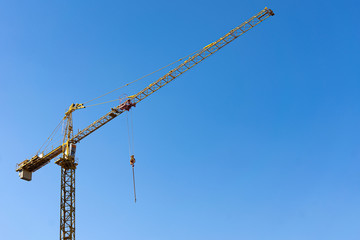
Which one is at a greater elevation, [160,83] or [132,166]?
[160,83]

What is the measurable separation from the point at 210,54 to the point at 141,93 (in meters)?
13.9

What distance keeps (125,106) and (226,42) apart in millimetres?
20780

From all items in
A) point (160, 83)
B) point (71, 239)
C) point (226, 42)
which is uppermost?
point (226, 42)

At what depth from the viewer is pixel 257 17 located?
70188 mm

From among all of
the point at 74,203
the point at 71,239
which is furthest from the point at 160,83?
the point at 71,239

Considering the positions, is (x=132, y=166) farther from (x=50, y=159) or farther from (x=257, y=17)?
(x=257, y=17)

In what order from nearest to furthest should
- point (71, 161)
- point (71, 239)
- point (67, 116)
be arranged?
point (71, 239), point (71, 161), point (67, 116)

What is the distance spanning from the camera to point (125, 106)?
2753 inches

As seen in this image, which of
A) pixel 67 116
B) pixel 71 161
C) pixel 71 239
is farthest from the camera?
pixel 67 116

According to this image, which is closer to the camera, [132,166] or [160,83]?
[132,166]

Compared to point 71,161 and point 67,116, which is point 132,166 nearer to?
point 71,161

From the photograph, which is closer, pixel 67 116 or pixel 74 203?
pixel 74 203

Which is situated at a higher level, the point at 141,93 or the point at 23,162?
the point at 141,93

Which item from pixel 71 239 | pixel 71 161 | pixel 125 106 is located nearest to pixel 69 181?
pixel 71 161
